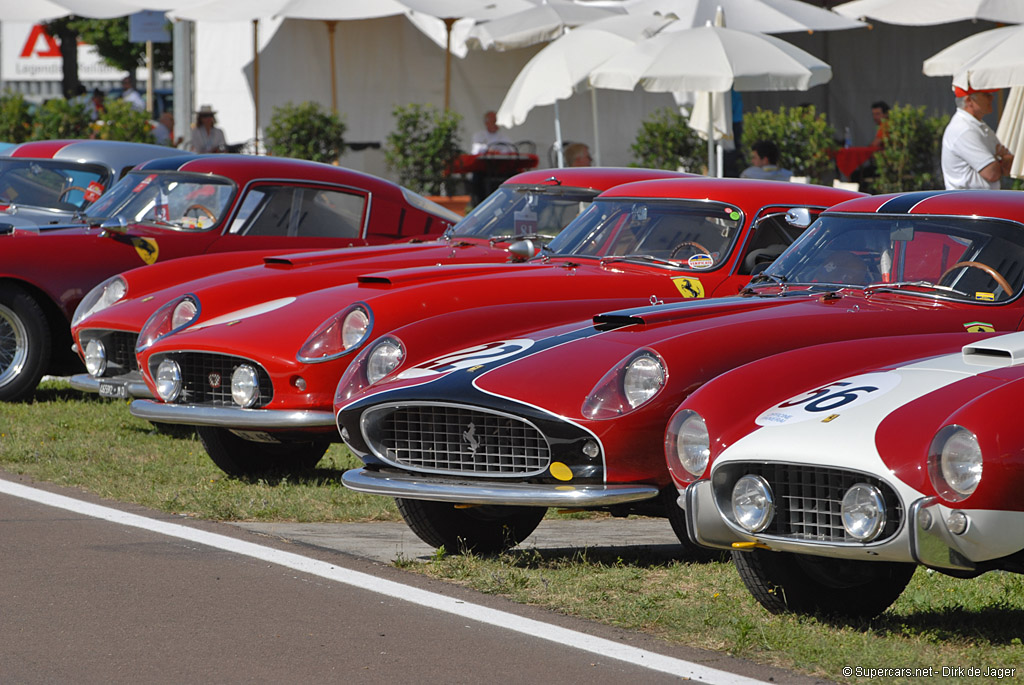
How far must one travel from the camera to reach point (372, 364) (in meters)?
6.02

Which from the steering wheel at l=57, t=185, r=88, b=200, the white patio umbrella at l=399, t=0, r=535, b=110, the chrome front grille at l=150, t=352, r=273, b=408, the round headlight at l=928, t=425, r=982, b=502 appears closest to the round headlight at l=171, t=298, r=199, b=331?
the chrome front grille at l=150, t=352, r=273, b=408

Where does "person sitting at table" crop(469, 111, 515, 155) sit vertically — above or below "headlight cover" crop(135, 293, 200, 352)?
above

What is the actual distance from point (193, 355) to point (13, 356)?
3047 millimetres

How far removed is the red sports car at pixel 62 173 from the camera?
1127 centimetres

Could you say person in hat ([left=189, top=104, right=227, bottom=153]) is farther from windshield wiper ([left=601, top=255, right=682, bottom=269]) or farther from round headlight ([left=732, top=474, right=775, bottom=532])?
round headlight ([left=732, top=474, right=775, bottom=532])

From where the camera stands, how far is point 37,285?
961 cm

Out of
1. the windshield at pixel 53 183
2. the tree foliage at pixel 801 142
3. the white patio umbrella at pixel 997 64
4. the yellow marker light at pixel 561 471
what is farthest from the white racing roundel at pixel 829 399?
the tree foliage at pixel 801 142

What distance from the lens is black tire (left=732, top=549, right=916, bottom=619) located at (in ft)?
15.4

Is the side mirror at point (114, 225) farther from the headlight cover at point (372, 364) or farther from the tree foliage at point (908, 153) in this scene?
the tree foliage at point (908, 153)

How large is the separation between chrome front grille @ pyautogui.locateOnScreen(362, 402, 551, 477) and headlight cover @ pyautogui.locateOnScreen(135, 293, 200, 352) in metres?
2.27

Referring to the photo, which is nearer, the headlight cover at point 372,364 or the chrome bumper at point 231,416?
the headlight cover at point 372,364

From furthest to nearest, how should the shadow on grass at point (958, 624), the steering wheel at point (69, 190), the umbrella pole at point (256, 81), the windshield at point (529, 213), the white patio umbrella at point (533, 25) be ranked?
the umbrella pole at point (256, 81), the white patio umbrella at point (533, 25), the steering wheel at point (69, 190), the windshield at point (529, 213), the shadow on grass at point (958, 624)

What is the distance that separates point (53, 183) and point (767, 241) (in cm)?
617

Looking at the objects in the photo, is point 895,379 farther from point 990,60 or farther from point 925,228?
point 990,60
